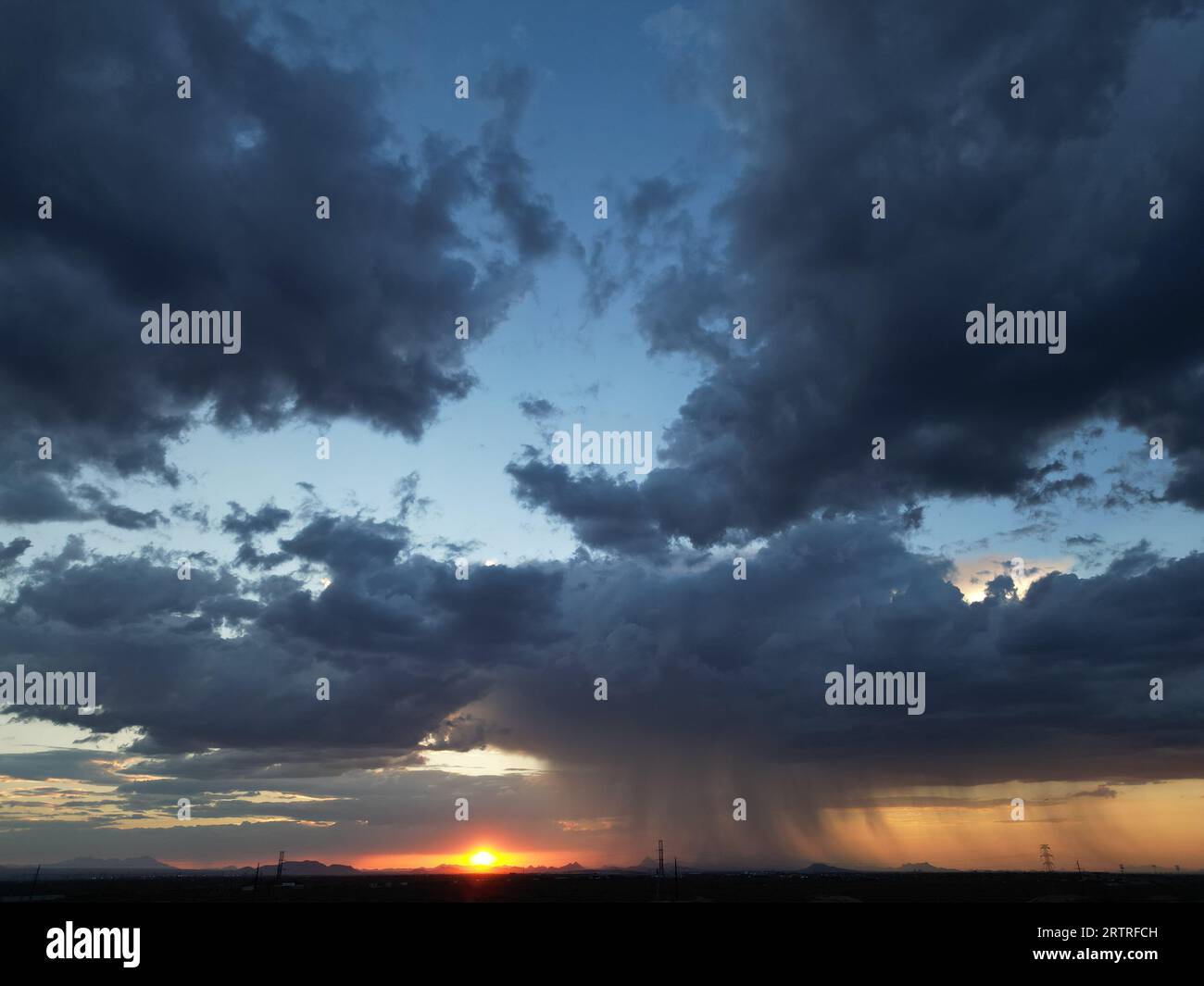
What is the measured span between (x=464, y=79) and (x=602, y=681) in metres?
50.9
